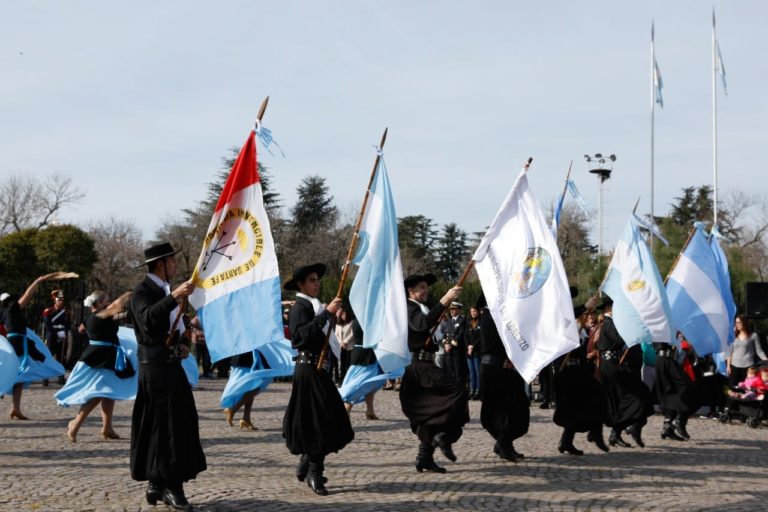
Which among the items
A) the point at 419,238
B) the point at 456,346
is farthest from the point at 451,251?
the point at 456,346

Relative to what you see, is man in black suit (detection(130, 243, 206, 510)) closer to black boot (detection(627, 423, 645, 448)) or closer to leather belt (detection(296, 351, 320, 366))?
leather belt (detection(296, 351, 320, 366))

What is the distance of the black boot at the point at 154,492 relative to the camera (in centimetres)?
709

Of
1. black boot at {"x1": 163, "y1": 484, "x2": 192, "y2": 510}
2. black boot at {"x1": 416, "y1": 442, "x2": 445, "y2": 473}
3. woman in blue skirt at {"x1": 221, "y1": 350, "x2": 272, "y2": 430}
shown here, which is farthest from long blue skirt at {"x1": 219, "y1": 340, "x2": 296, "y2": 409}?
black boot at {"x1": 163, "y1": 484, "x2": 192, "y2": 510}

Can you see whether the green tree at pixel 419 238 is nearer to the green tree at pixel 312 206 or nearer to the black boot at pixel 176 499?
the green tree at pixel 312 206

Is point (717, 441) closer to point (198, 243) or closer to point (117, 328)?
point (117, 328)

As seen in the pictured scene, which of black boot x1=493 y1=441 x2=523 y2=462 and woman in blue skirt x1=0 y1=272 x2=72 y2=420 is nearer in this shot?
black boot x1=493 y1=441 x2=523 y2=462

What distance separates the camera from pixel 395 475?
9078mm

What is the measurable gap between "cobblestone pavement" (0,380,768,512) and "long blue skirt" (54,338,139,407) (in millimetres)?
558

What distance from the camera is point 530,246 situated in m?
9.48

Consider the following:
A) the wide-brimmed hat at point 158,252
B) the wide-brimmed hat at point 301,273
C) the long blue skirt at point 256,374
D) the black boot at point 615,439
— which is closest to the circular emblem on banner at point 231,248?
the wide-brimmed hat at point 158,252

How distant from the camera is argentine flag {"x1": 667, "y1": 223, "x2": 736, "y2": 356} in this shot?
13.6 meters

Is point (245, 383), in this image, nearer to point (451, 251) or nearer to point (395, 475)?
point (395, 475)

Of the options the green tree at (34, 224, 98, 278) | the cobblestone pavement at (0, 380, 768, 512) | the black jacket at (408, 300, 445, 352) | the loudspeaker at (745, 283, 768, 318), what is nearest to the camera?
the cobblestone pavement at (0, 380, 768, 512)

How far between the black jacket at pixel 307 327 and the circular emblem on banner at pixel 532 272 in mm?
2232
